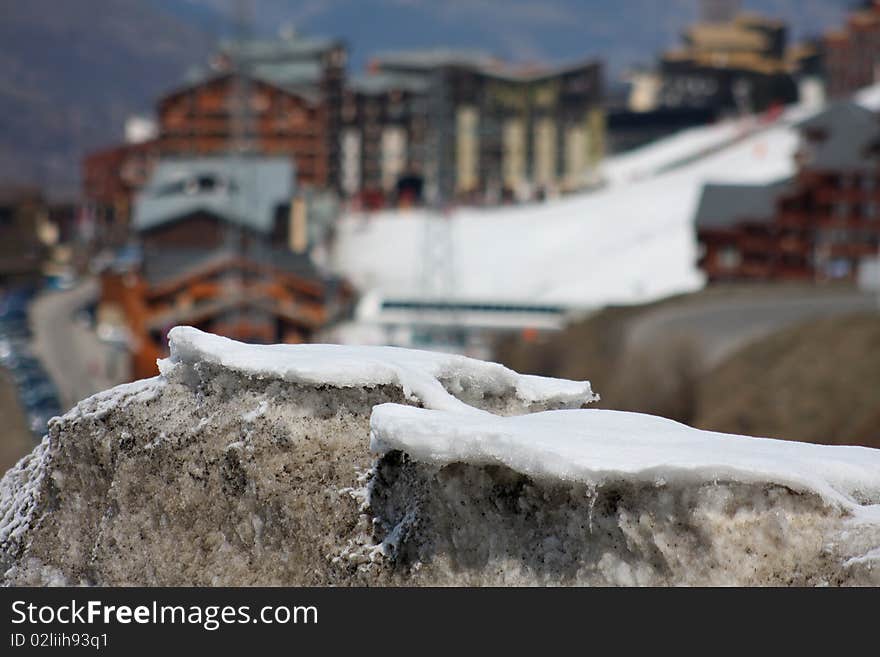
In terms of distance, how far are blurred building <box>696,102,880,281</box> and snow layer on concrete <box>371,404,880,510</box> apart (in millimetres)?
70470

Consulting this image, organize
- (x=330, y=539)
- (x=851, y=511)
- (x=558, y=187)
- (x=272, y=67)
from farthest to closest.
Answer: (x=558, y=187), (x=272, y=67), (x=330, y=539), (x=851, y=511)

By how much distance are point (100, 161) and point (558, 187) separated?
4137 centimetres

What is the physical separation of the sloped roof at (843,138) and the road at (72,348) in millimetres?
36765

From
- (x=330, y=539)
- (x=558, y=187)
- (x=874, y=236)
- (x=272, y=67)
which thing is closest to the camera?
(x=330, y=539)

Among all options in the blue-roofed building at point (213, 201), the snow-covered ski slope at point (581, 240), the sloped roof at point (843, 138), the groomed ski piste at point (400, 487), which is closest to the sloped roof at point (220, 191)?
the blue-roofed building at point (213, 201)

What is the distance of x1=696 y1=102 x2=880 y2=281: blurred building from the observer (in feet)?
253

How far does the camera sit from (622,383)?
47969mm

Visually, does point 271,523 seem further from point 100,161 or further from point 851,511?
point 100,161

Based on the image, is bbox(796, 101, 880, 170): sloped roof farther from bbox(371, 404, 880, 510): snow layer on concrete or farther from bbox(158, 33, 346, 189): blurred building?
bbox(371, 404, 880, 510): snow layer on concrete

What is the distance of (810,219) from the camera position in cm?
7744

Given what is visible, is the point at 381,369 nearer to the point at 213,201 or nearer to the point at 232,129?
the point at 213,201

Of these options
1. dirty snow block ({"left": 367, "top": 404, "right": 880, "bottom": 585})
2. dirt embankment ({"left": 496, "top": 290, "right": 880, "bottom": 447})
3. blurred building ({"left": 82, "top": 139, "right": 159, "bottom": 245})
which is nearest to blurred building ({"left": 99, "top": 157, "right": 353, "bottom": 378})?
blurred building ({"left": 82, "top": 139, "right": 159, "bottom": 245})

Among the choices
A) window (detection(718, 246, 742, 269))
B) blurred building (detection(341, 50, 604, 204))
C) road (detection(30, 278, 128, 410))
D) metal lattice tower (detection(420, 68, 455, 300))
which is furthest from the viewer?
blurred building (detection(341, 50, 604, 204))

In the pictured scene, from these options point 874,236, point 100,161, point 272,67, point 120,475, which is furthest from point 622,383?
point 272,67
